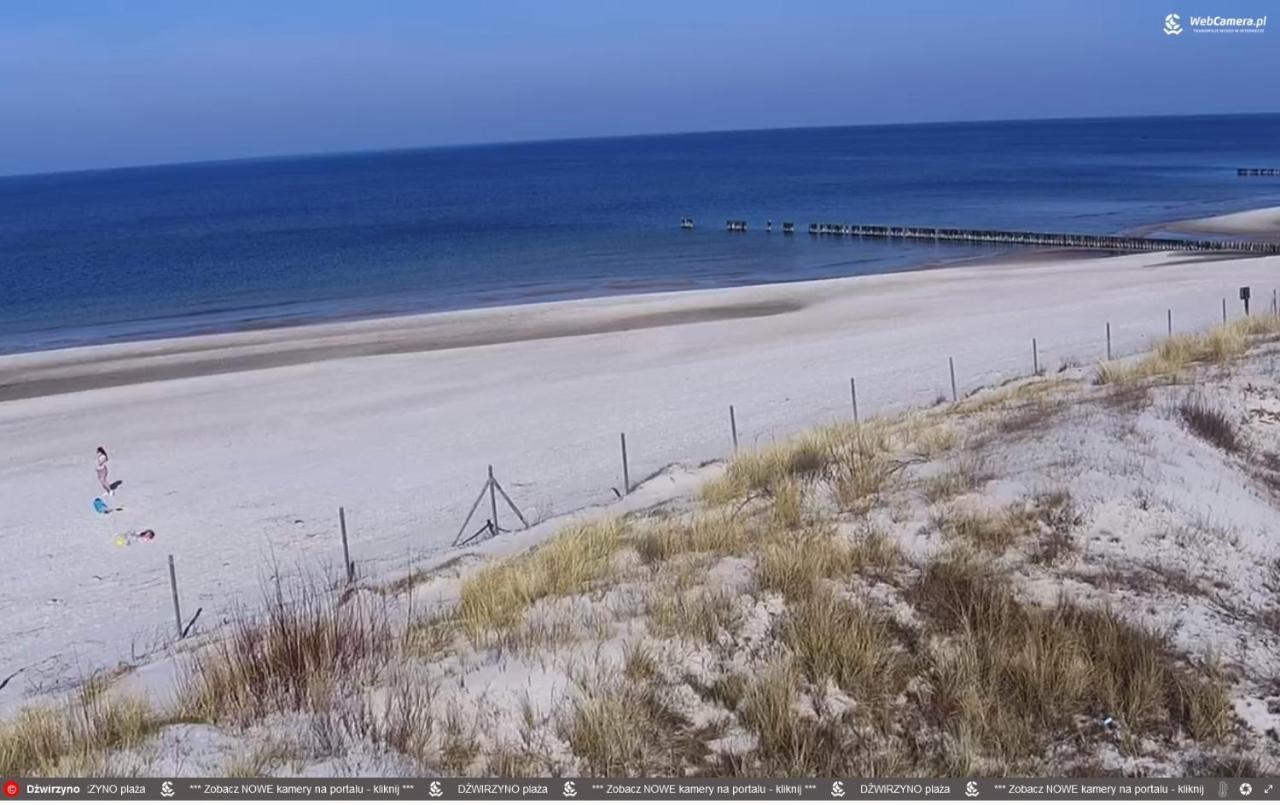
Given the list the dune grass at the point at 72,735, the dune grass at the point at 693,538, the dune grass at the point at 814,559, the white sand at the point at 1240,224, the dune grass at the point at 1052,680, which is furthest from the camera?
the white sand at the point at 1240,224

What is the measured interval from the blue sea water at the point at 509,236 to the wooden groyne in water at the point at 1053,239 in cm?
287

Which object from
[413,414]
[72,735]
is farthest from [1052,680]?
[413,414]

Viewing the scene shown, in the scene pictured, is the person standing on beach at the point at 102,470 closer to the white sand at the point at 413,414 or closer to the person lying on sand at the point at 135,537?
the white sand at the point at 413,414

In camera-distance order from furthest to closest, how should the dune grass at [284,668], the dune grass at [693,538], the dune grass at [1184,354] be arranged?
1. the dune grass at [1184,354]
2. the dune grass at [693,538]
3. the dune grass at [284,668]

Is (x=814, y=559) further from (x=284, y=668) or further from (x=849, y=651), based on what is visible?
(x=284, y=668)

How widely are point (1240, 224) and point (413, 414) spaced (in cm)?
5281

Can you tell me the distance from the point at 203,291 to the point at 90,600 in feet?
141

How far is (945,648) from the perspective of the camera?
673cm

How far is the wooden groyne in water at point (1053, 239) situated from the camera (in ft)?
168

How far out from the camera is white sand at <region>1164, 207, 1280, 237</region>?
5772 cm

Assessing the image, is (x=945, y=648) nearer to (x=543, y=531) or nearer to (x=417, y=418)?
(x=543, y=531)

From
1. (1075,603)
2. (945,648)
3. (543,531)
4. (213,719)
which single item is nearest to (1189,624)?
(1075,603)

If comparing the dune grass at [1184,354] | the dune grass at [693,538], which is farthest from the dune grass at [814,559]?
the dune grass at [1184,354]

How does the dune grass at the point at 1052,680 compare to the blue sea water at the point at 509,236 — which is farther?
the blue sea water at the point at 509,236
